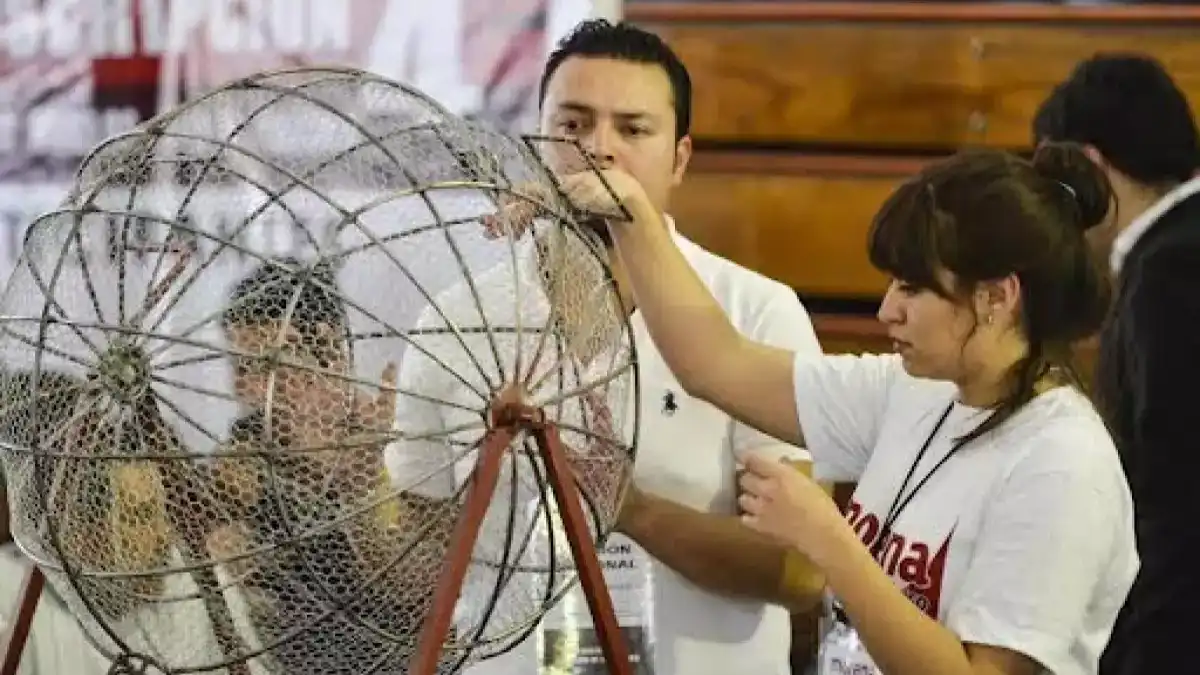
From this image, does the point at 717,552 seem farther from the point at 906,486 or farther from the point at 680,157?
the point at 680,157

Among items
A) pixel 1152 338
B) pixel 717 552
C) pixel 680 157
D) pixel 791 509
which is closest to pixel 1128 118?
pixel 1152 338

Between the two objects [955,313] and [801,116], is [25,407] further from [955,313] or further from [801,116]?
[801,116]

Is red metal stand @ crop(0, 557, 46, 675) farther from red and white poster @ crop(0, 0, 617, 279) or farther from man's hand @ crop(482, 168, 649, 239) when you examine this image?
red and white poster @ crop(0, 0, 617, 279)

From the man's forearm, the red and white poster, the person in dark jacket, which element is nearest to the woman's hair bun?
the man's forearm

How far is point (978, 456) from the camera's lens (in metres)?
1.11

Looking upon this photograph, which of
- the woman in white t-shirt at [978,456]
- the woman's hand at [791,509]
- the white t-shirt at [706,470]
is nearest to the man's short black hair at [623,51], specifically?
the white t-shirt at [706,470]

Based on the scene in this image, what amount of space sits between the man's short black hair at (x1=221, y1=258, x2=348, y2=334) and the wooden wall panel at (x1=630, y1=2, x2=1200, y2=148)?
48.3 inches

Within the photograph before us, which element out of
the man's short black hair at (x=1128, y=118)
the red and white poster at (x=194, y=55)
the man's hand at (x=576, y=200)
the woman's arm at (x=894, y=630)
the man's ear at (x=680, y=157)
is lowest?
the woman's arm at (x=894, y=630)

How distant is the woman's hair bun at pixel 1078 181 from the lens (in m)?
1.14

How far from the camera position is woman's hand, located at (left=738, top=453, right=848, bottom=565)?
3.43 feet

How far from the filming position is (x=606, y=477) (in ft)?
2.93

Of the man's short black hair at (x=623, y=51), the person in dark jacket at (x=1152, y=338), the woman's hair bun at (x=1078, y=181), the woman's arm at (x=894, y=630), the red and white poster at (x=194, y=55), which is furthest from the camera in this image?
the red and white poster at (x=194, y=55)

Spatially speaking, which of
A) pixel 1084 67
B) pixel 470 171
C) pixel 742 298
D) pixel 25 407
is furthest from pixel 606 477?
pixel 1084 67

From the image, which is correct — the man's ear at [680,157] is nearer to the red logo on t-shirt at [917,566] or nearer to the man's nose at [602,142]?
the man's nose at [602,142]
